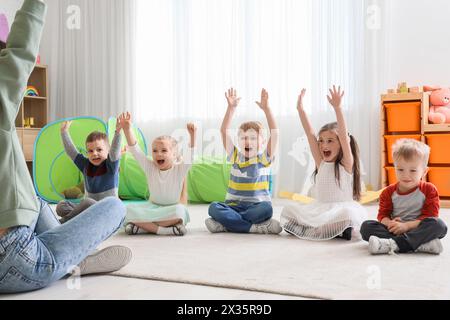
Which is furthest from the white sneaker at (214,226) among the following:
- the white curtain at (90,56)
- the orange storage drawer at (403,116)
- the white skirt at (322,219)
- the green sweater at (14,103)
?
the white curtain at (90,56)

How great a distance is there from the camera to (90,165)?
104 inches

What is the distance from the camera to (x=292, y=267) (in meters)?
1.67

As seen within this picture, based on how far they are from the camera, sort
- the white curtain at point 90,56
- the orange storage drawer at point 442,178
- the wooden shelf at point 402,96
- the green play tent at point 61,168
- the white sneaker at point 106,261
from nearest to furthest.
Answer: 1. the white sneaker at point 106,261
2. the orange storage drawer at point 442,178
3. the wooden shelf at point 402,96
4. the green play tent at point 61,168
5. the white curtain at point 90,56

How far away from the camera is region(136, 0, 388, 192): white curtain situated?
3869 mm

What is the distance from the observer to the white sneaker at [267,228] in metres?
2.41

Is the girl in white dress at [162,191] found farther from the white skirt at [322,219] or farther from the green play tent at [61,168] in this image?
the green play tent at [61,168]

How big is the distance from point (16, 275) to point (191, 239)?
1022 millimetres

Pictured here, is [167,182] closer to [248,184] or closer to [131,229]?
[131,229]

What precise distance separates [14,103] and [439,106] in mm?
3007

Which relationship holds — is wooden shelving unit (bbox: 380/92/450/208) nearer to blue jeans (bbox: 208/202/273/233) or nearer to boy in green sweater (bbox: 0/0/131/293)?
blue jeans (bbox: 208/202/273/233)

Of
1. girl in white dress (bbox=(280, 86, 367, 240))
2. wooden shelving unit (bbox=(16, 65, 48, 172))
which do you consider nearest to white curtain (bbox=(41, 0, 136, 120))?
wooden shelving unit (bbox=(16, 65, 48, 172))

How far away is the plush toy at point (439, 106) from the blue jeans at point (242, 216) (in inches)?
61.8

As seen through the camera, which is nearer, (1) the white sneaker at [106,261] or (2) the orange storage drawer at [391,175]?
(1) the white sneaker at [106,261]
